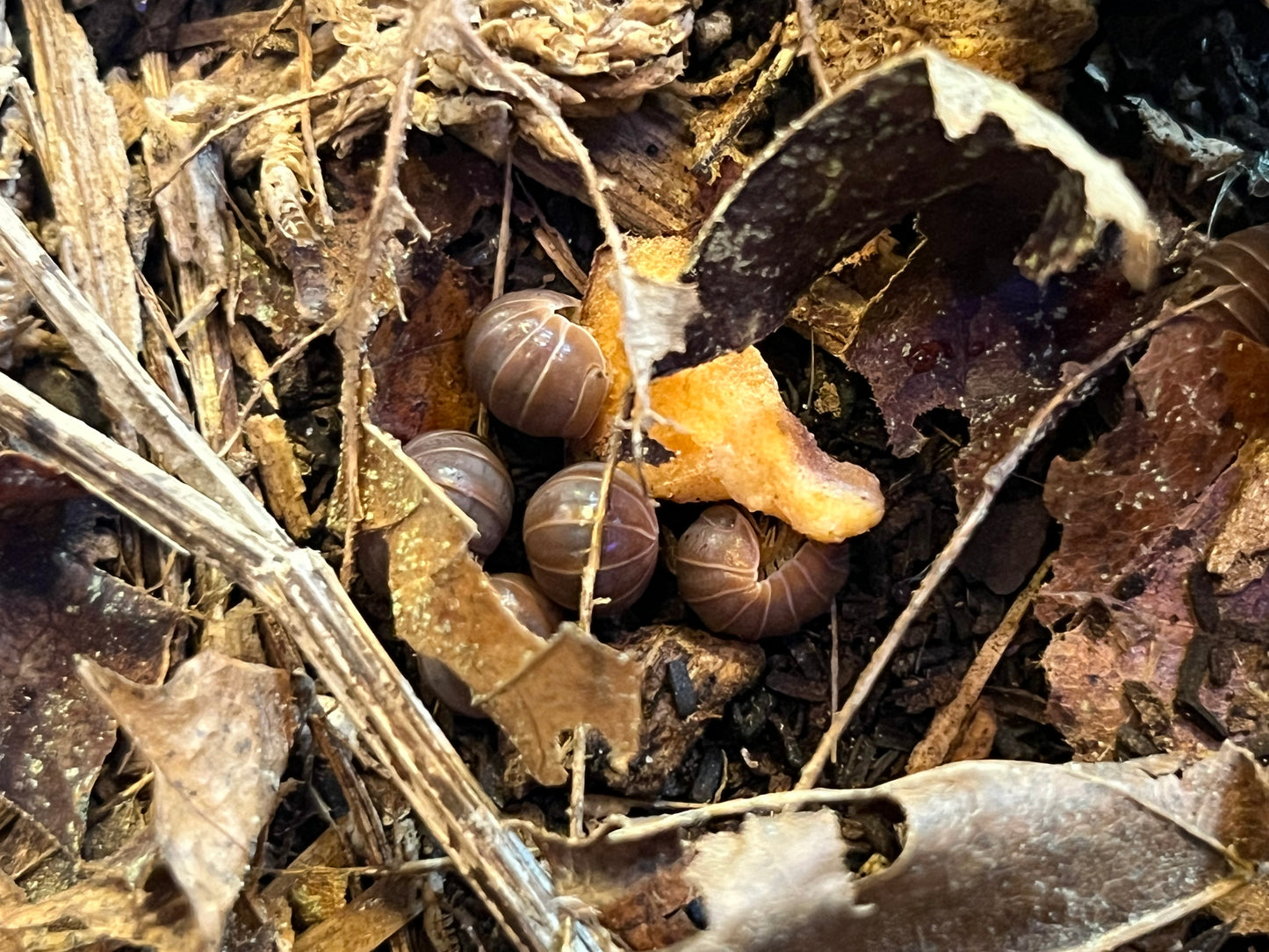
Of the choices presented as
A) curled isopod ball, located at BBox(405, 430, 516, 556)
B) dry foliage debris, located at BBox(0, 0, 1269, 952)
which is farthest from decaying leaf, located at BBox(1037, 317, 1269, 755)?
curled isopod ball, located at BBox(405, 430, 516, 556)

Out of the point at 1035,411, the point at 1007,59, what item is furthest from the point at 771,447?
the point at 1007,59

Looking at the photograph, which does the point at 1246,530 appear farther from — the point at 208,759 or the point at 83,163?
the point at 83,163

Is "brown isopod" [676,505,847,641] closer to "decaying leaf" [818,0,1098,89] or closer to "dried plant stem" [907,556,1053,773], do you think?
"dried plant stem" [907,556,1053,773]

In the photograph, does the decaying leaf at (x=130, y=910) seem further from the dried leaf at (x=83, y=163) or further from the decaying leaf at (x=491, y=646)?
the dried leaf at (x=83, y=163)

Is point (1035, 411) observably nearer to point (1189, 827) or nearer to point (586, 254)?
point (1189, 827)

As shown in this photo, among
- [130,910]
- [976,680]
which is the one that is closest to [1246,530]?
[976,680]
